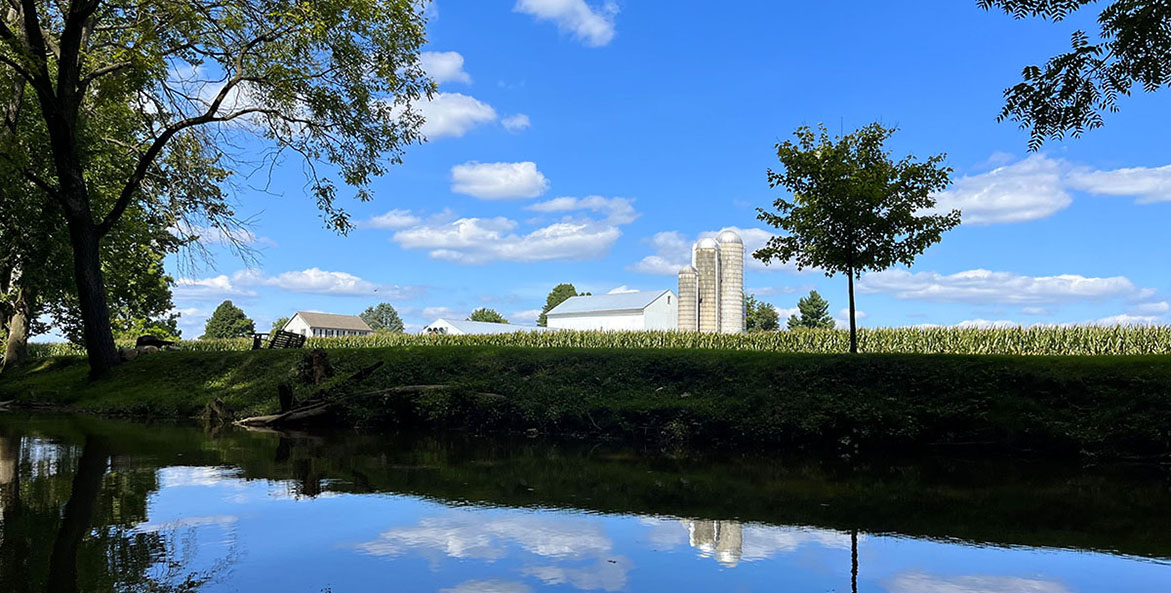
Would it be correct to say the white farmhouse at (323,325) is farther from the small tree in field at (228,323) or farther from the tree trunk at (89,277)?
the tree trunk at (89,277)

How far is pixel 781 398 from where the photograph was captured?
15.8 m

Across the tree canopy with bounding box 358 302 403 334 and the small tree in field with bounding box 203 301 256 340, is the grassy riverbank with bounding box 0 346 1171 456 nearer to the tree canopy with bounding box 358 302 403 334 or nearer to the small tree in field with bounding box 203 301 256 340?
the small tree in field with bounding box 203 301 256 340

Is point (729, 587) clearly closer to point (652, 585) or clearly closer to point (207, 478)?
point (652, 585)

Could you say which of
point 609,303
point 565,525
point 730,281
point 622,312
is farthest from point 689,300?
→ point 565,525

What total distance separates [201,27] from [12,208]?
890 centimetres

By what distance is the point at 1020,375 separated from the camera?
15.4 metres

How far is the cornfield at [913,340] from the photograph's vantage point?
3069 cm

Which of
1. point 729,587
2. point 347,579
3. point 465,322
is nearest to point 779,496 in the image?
point 729,587

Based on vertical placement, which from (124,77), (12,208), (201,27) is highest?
(201,27)

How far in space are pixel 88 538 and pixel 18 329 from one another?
101 feet

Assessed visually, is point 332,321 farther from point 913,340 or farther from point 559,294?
point 913,340

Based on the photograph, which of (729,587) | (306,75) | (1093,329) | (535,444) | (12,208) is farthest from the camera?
(1093,329)

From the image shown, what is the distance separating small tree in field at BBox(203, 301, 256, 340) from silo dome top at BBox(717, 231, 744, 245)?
62656 millimetres

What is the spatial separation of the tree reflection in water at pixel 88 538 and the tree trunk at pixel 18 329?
24.6 meters
